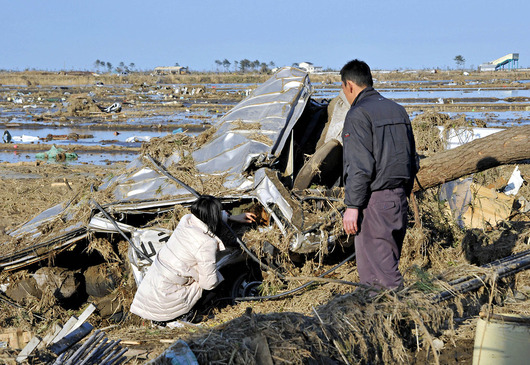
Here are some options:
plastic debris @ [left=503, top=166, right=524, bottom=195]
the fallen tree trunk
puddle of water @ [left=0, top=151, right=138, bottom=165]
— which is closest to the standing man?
the fallen tree trunk

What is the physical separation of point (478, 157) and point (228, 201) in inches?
112

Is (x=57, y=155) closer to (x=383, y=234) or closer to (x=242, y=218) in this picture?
(x=242, y=218)

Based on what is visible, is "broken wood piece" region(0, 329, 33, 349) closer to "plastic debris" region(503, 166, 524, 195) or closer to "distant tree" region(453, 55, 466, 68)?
"plastic debris" region(503, 166, 524, 195)

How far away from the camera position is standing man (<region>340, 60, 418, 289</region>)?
14.1 ft

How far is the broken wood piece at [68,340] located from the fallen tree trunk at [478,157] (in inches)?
152

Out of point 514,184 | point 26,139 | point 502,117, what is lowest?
point 502,117

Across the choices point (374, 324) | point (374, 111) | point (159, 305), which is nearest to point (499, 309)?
point (374, 324)

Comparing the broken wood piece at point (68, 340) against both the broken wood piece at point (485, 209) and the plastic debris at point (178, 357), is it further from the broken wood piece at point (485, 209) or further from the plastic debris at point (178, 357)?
the broken wood piece at point (485, 209)

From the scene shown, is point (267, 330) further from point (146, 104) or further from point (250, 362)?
point (146, 104)

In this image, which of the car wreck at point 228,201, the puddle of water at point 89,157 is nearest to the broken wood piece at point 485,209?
the car wreck at point 228,201

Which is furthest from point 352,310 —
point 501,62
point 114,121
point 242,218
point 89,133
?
point 501,62

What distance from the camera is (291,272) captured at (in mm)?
6023

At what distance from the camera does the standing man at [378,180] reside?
430 centimetres

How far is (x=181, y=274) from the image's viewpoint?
524 cm
